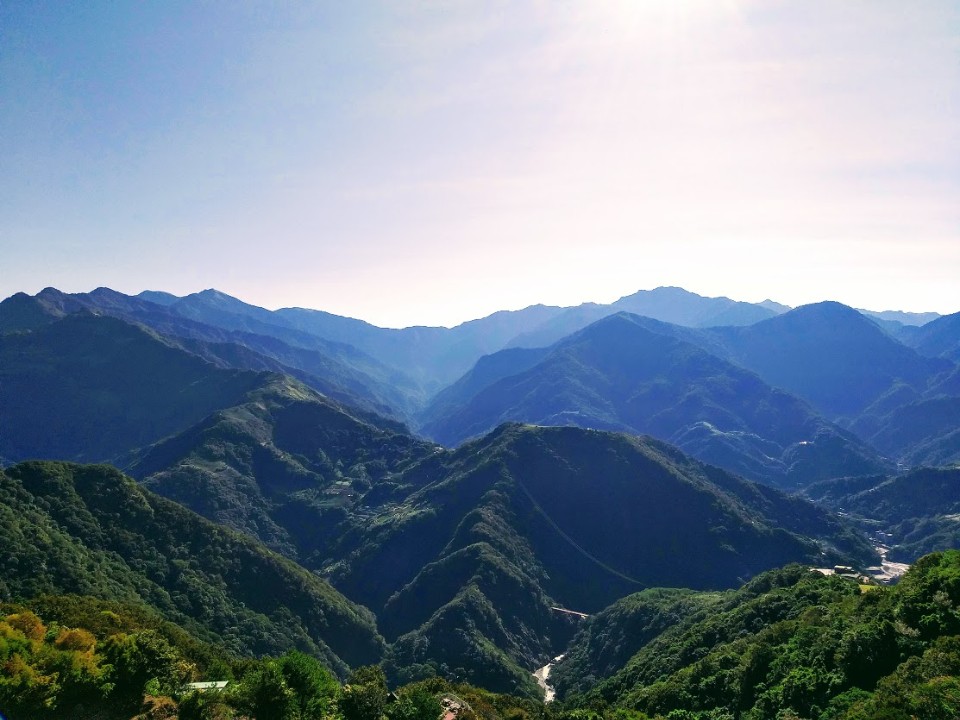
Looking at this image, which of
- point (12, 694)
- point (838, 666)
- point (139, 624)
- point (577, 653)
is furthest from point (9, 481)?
point (838, 666)

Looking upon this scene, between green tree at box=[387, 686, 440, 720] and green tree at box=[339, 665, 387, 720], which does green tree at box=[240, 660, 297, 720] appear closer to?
green tree at box=[339, 665, 387, 720]

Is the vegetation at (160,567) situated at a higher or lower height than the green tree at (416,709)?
lower

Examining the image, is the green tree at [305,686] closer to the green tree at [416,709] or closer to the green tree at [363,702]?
the green tree at [363,702]

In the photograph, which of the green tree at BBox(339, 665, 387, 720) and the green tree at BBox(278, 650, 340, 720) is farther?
the green tree at BBox(339, 665, 387, 720)

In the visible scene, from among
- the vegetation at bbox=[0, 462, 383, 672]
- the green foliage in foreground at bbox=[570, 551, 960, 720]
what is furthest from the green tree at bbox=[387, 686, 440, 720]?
the vegetation at bbox=[0, 462, 383, 672]

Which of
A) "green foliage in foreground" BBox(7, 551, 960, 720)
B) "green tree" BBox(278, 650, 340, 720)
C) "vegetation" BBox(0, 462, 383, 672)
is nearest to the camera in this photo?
"green foliage in foreground" BBox(7, 551, 960, 720)

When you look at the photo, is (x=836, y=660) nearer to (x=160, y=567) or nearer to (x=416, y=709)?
(x=416, y=709)

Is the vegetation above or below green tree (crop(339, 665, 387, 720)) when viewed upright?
below

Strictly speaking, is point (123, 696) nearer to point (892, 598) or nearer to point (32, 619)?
point (32, 619)

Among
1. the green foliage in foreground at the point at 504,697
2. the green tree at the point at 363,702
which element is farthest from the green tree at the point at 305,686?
the green tree at the point at 363,702

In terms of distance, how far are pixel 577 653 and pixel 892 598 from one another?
337 ft

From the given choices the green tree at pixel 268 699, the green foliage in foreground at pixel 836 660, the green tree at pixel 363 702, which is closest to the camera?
the green tree at pixel 268 699

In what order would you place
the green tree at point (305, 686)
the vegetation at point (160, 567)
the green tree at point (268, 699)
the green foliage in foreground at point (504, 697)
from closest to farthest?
the green foliage in foreground at point (504, 697)
the green tree at point (268, 699)
the green tree at point (305, 686)
the vegetation at point (160, 567)

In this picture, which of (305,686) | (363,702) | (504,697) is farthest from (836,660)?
(305,686)
